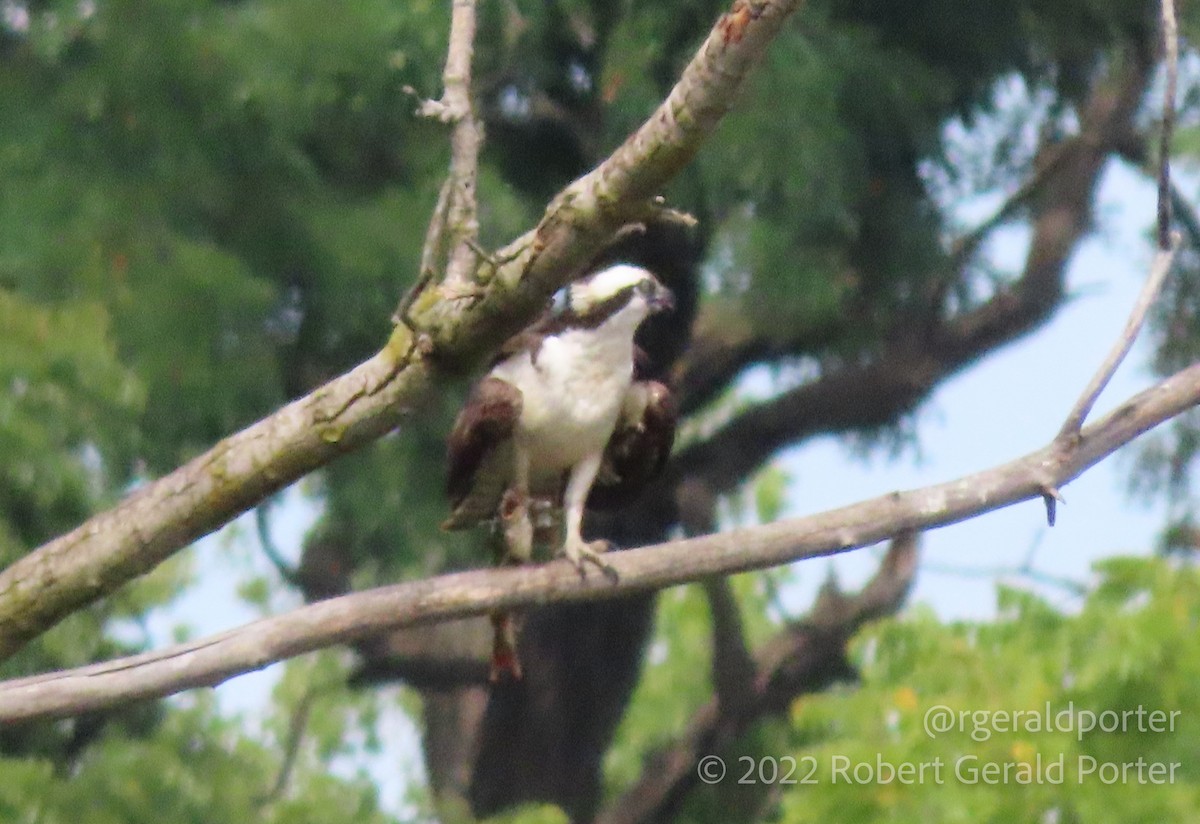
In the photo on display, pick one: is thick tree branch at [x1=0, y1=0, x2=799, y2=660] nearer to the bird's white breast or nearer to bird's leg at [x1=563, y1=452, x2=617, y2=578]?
bird's leg at [x1=563, y1=452, x2=617, y2=578]

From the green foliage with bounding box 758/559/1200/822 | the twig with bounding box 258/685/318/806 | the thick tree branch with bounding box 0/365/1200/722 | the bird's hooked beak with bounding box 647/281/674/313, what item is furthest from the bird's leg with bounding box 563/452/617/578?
the twig with bounding box 258/685/318/806

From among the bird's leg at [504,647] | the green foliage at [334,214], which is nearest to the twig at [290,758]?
the green foliage at [334,214]

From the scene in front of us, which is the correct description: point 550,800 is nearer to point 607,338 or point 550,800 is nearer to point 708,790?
point 708,790

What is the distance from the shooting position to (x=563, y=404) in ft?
12.5

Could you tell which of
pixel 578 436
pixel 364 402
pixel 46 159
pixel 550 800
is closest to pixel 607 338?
pixel 578 436

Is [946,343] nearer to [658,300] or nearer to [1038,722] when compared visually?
[1038,722]

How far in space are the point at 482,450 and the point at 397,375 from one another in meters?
0.93

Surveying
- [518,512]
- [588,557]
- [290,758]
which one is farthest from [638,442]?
[290,758]

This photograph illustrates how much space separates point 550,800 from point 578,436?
17.4ft

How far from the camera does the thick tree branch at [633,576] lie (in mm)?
3039

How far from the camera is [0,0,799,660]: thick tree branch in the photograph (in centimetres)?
252

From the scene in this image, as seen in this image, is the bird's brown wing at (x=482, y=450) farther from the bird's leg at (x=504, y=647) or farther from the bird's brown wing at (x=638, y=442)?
the bird's leg at (x=504, y=647)

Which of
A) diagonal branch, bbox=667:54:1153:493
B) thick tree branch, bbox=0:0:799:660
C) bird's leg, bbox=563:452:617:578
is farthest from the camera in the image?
diagonal branch, bbox=667:54:1153:493

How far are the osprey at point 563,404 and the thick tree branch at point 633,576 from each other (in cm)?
56
